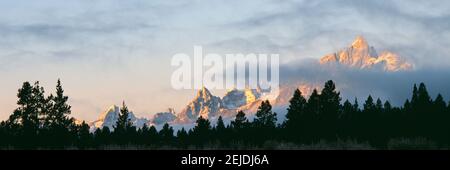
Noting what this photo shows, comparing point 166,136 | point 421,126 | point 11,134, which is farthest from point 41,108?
point 421,126

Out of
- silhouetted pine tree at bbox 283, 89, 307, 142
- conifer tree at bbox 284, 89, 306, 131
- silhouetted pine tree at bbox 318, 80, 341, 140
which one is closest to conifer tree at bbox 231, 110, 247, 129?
conifer tree at bbox 284, 89, 306, 131

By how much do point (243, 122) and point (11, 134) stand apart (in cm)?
2850

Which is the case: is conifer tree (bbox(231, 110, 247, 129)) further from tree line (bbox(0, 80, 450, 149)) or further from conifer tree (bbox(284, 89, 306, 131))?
conifer tree (bbox(284, 89, 306, 131))

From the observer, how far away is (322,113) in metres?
77.8

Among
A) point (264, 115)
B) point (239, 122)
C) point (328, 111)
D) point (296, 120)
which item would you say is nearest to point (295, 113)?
point (296, 120)

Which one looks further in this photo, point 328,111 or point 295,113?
point 295,113

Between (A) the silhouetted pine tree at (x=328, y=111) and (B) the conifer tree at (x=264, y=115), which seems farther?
(B) the conifer tree at (x=264, y=115)

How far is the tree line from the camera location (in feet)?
218

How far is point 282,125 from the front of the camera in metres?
82.0

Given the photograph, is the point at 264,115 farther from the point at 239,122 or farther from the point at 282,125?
the point at 282,125

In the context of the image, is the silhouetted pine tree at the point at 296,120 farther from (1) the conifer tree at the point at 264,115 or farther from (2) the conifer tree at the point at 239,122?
(1) the conifer tree at the point at 264,115

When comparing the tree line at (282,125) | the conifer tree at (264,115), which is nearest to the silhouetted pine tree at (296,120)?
the tree line at (282,125)

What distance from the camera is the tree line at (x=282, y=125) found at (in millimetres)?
66438

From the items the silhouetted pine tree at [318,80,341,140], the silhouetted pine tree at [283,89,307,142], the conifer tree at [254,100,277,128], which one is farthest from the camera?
the conifer tree at [254,100,277,128]
